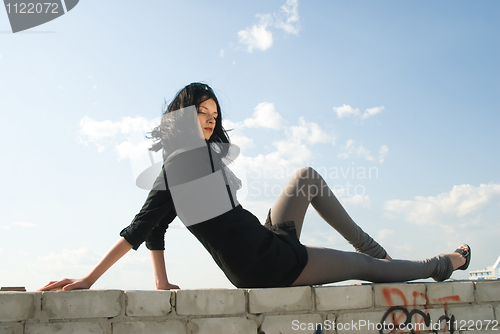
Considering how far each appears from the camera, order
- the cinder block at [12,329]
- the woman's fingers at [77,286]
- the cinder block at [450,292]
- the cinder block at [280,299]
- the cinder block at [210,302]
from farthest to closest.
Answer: the cinder block at [450,292], the cinder block at [280,299], the cinder block at [210,302], the woman's fingers at [77,286], the cinder block at [12,329]

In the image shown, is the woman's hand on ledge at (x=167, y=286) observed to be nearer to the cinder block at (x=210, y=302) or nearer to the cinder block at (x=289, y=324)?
the cinder block at (x=210, y=302)

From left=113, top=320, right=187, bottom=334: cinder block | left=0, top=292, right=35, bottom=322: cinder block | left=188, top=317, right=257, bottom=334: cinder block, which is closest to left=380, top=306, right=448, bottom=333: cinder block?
left=188, top=317, right=257, bottom=334: cinder block

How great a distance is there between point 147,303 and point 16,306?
646mm

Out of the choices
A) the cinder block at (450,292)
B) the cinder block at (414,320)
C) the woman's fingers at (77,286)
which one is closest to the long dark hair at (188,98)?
the woman's fingers at (77,286)

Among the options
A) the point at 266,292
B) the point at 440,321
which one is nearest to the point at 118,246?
the point at 266,292

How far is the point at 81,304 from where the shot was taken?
6.64ft

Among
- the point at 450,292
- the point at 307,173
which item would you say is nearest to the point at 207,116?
the point at 307,173

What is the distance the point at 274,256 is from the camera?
7.71 feet

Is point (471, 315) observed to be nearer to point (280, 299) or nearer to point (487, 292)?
point (487, 292)

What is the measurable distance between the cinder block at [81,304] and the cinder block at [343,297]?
3.93ft

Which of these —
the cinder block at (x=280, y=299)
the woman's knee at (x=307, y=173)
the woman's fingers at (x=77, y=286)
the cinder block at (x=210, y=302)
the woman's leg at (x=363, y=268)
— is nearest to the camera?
the woman's fingers at (x=77, y=286)

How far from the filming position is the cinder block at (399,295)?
8.25ft

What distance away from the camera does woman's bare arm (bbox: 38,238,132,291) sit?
2078 mm

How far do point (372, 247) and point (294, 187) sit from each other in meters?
0.83
